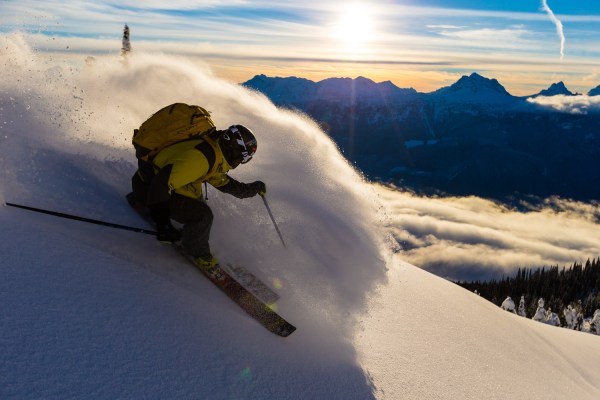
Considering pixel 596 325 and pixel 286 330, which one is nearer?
pixel 286 330

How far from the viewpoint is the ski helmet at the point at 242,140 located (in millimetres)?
6297

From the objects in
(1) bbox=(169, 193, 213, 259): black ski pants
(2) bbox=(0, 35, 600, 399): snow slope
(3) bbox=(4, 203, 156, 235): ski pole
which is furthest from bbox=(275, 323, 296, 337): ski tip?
(3) bbox=(4, 203, 156, 235): ski pole

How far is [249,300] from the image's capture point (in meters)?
6.43

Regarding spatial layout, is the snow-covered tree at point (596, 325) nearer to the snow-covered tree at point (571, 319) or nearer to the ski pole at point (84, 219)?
the snow-covered tree at point (571, 319)

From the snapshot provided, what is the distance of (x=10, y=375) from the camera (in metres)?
3.61

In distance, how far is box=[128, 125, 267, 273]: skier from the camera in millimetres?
5785

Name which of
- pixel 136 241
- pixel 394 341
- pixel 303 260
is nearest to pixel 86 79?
pixel 136 241

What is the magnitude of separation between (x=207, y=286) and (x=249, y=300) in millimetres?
690

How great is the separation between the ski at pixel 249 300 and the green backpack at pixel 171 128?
1.79m

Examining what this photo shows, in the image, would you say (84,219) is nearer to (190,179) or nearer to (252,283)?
(190,179)

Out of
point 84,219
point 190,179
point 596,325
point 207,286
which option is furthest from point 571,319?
point 84,219

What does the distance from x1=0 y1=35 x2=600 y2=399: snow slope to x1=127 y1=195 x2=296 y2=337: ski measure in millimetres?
158

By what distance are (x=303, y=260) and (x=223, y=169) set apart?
2584mm

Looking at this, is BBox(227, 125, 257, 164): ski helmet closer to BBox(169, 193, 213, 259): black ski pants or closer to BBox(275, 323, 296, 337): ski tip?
BBox(169, 193, 213, 259): black ski pants
